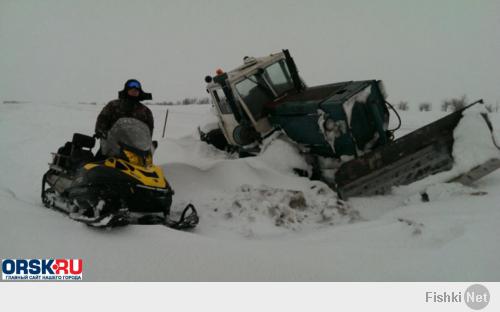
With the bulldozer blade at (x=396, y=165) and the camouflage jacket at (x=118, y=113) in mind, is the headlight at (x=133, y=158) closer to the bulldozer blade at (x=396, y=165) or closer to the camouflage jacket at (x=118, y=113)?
the camouflage jacket at (x=118, y=113)

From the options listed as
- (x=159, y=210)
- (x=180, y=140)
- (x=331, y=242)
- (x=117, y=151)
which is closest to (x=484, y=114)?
(x=331, y=242)

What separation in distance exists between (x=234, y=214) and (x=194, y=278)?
Result: 2.03 meters

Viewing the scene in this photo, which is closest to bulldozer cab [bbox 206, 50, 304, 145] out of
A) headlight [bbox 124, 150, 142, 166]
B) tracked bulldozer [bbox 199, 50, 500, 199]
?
tracked bulldozer [bbox 199, 50, 500, 199]

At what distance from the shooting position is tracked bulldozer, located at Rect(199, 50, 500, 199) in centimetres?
471

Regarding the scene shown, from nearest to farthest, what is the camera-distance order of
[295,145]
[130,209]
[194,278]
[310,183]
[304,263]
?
[194,278] < [304,263] < [130,209] < [310,183] < [295,145]

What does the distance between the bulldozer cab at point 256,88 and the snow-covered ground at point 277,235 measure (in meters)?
0.80

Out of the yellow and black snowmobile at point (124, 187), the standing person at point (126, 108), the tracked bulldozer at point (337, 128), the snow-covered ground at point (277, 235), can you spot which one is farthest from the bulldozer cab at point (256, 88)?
the yellow and black snowmobile at point (124, 187)

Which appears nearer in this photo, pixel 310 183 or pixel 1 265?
pixel 1 265

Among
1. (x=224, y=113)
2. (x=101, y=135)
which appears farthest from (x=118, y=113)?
(x=224, y=113)

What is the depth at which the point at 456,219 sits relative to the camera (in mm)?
3146

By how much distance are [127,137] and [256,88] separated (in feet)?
10.2

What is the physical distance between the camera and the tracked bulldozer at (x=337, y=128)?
471 cm

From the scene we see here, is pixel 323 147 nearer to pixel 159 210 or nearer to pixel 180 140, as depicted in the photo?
pixel 159 210

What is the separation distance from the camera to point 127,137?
3770 mm
